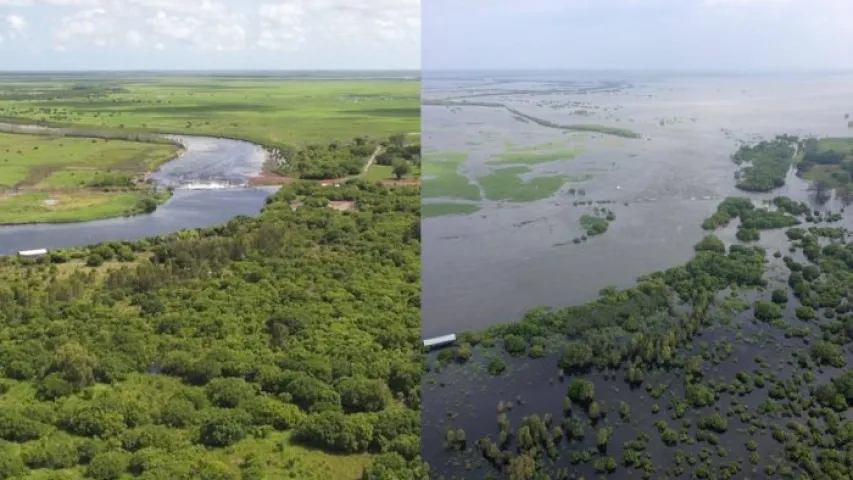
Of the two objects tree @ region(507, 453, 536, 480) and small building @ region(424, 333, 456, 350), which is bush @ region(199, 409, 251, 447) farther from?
tree @ region(507, 453, 536, 480)

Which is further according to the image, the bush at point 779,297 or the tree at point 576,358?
the bush at point 779,297

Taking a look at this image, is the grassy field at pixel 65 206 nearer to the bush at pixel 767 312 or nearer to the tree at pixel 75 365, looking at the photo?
the tree at pixel 75 365

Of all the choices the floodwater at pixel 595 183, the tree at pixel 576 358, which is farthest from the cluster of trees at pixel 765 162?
the tree at pixel 576 358

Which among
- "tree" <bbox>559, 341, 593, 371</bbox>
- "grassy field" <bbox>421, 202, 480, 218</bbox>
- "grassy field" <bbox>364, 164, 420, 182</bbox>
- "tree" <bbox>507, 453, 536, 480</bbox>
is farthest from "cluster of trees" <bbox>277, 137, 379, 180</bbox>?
"tree" <bbox>507, 453, 536, 480</bbox>

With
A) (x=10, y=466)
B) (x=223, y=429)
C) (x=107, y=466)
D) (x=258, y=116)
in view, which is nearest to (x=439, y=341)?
(x=223, y=429)

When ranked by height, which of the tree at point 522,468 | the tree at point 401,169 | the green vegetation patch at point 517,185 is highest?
the tree at point 401,169

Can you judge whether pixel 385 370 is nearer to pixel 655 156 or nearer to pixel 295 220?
pixel 295 220

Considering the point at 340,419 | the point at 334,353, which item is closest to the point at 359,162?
the point at 334,353
